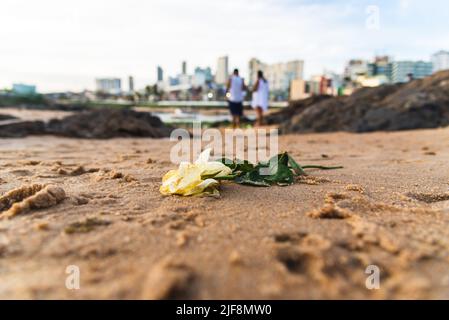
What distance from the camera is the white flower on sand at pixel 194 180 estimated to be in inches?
69.9

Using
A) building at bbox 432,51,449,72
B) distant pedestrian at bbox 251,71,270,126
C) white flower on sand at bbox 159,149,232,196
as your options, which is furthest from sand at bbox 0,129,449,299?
building at bbox 432,51,449,72

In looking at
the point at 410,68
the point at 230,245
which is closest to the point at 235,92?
the point at 230,245

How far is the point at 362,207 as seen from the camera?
1585mm

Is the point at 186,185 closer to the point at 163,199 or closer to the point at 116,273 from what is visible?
the point at 163,199

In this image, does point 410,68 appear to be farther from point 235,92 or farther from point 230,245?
point 230,245

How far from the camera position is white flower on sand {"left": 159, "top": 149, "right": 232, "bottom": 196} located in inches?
69.9

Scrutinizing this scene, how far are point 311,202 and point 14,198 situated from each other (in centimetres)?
139

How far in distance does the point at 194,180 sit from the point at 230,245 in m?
0.68

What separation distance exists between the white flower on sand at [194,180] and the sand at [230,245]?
0.07 metres

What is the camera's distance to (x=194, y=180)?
1.79 metres

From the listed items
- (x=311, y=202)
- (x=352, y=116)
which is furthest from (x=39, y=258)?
(x=352, y=116)

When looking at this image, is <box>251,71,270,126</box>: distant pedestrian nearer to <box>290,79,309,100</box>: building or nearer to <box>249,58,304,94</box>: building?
<box>290,79,309,100</box>: building

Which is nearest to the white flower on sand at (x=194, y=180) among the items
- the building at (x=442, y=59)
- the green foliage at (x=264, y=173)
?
the green foliage at (x=264, y=173)

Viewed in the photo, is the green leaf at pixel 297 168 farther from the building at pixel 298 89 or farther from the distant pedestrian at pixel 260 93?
the building at pixel 298 89
